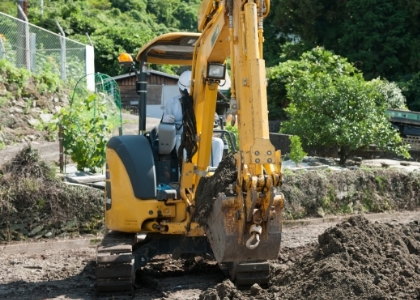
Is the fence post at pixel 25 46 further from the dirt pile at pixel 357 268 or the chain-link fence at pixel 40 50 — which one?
the dirt pile at pixel 357 268

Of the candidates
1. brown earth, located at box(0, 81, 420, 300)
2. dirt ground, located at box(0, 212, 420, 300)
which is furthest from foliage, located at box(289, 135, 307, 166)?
dirt ground, located at box(0, 212, 420, 300)

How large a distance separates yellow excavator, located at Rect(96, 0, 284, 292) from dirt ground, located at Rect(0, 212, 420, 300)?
386mm

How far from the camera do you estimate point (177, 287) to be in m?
7.79

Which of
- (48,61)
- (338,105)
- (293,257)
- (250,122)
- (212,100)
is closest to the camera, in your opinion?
(250,122)

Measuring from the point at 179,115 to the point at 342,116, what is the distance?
25.0 ft

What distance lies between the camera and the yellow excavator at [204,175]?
224 inches

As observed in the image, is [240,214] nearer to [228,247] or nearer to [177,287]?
[228,247]

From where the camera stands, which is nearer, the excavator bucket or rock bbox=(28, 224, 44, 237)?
the excavator bucket

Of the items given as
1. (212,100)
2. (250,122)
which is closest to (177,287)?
(212,100)

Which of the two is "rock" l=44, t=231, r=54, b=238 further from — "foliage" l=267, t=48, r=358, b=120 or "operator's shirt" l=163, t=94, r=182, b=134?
"foliage" l=267, t=48, r=358, b=120

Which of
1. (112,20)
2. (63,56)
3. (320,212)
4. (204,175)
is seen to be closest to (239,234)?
(204,175)

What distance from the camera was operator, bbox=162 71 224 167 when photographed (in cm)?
773

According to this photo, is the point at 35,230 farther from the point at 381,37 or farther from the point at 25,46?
the point at 381,37

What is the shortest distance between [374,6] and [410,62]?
2.93 metres
